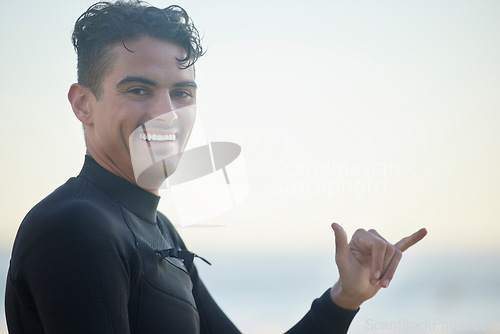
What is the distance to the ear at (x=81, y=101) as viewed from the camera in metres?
2.04

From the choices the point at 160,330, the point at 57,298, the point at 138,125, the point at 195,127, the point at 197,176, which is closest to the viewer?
the point at 57,298

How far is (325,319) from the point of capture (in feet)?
7.80

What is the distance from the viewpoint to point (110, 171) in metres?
2.02

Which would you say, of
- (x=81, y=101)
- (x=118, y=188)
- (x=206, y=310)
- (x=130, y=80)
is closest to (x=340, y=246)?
(x=206, y=310)

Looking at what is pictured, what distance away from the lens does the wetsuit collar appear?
1.99 meters

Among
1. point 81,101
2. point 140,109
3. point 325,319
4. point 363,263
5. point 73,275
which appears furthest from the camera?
point 325,319

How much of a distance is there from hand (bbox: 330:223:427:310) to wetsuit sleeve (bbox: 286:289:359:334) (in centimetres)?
3

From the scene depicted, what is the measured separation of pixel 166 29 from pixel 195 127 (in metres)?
0.44

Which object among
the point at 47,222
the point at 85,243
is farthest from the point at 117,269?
the point at 47,222

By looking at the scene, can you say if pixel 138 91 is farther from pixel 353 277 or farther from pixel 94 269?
pixel 353 277

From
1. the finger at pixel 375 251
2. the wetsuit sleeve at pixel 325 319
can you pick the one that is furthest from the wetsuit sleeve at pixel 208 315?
the finger at pixel 375 251

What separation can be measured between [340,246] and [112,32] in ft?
3.74

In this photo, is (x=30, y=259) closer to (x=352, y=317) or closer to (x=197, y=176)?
(x=197, y=176)

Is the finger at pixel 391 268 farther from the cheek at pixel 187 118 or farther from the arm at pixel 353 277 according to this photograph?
the cheek at pixel 187 118
